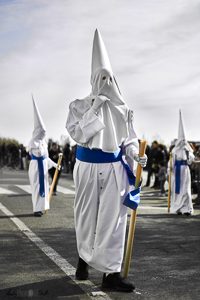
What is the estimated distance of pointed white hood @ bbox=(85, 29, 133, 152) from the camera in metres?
6.32

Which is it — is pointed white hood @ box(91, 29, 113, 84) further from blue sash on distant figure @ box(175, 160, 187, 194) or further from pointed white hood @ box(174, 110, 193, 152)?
blue sash on distant figure @ box(175, 160, 187, 194)

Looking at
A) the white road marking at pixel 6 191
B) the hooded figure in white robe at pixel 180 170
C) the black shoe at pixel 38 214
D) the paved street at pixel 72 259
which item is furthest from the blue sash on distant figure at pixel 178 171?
the white road marking at pixel 6 191

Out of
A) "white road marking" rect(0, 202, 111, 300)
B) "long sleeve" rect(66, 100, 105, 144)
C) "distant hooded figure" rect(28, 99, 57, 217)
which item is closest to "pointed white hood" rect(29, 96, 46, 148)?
"distant hooded figure" rect(28, 99, 57, 217)

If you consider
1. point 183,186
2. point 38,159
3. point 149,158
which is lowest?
point 183,186

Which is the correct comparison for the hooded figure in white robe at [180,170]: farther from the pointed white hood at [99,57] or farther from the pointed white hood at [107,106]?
the pointed white hood at [99,57]

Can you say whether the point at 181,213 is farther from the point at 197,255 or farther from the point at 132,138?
the point at 132,138

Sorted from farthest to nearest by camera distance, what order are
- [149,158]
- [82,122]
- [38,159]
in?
[149,158] → [38,159] → [82,122]

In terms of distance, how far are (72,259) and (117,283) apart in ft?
5.46

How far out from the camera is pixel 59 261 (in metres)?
7.46

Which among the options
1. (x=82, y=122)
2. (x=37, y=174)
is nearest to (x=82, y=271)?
(x=82, y=122)

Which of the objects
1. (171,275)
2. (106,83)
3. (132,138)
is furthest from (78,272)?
(106,83)

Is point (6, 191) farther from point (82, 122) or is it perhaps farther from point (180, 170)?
point (82, 122)

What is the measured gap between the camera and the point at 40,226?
11.0 metres

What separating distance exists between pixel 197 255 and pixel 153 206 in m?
7.62
